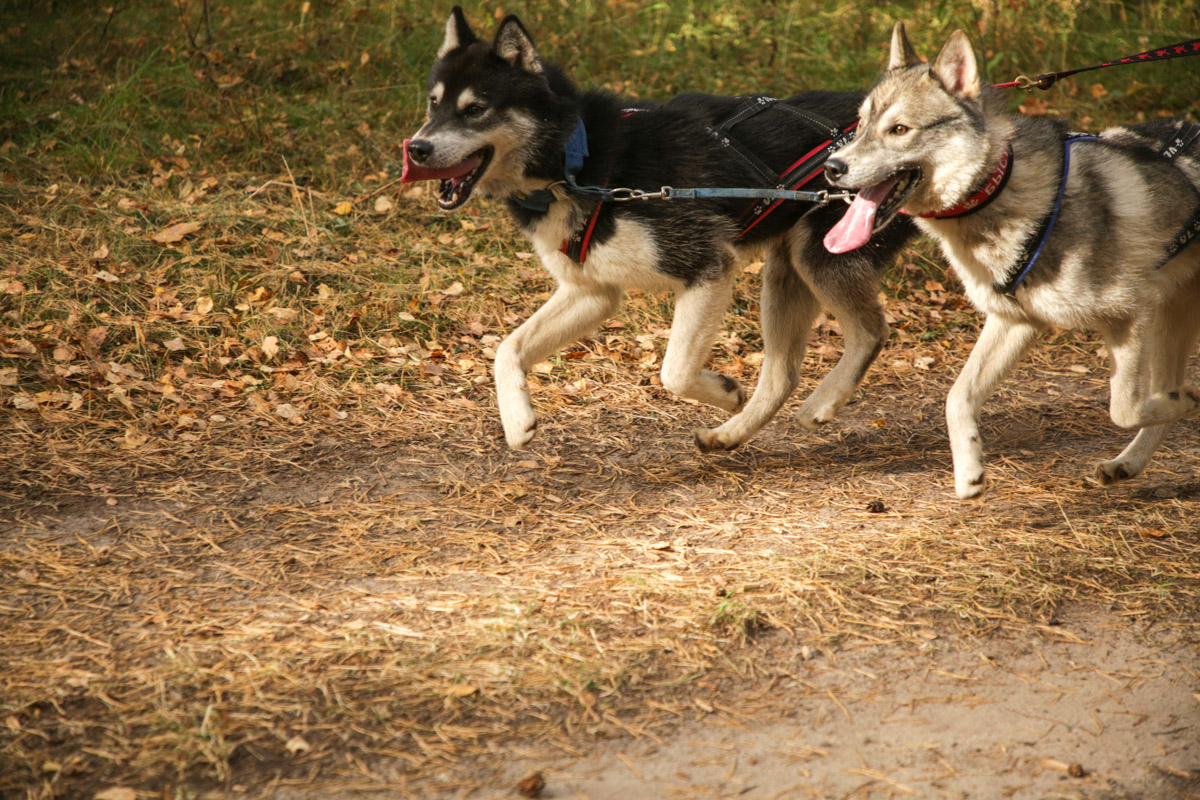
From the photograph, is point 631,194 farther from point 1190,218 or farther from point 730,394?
point 1190,218

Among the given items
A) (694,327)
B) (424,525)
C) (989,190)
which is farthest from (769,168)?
(424,525)

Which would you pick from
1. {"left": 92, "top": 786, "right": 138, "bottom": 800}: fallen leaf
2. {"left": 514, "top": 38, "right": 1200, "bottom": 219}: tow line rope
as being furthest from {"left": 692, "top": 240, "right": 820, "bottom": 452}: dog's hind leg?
{"left": 92, "top": 786, "right": 138, "bottom": 800}: fallen leaf

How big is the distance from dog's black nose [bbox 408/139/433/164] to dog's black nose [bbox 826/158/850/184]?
1412mm

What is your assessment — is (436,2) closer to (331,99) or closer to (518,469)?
(331,99)

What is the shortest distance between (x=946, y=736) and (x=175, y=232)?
5092 mm

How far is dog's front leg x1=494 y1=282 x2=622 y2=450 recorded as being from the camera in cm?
368

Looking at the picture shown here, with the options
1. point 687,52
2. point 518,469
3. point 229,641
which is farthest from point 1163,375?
point 687,52

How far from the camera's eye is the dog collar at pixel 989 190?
2.98 m

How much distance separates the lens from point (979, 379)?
10.8 ft

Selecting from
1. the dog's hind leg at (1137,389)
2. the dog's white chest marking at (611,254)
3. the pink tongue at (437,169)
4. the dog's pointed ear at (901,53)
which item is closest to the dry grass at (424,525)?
the dog's hind leg at (1137,389)

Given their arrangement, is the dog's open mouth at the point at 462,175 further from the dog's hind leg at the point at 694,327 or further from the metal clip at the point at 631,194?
the dog's hind leg at the point at 694,327

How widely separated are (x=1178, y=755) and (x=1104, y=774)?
8.3 inches

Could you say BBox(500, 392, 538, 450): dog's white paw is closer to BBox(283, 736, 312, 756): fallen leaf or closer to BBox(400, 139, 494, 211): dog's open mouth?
BBox(400, 139, 494, 211): dog's open mouth

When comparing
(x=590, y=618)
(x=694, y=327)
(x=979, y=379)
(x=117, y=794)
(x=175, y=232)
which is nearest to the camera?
(x=117, y=794)
